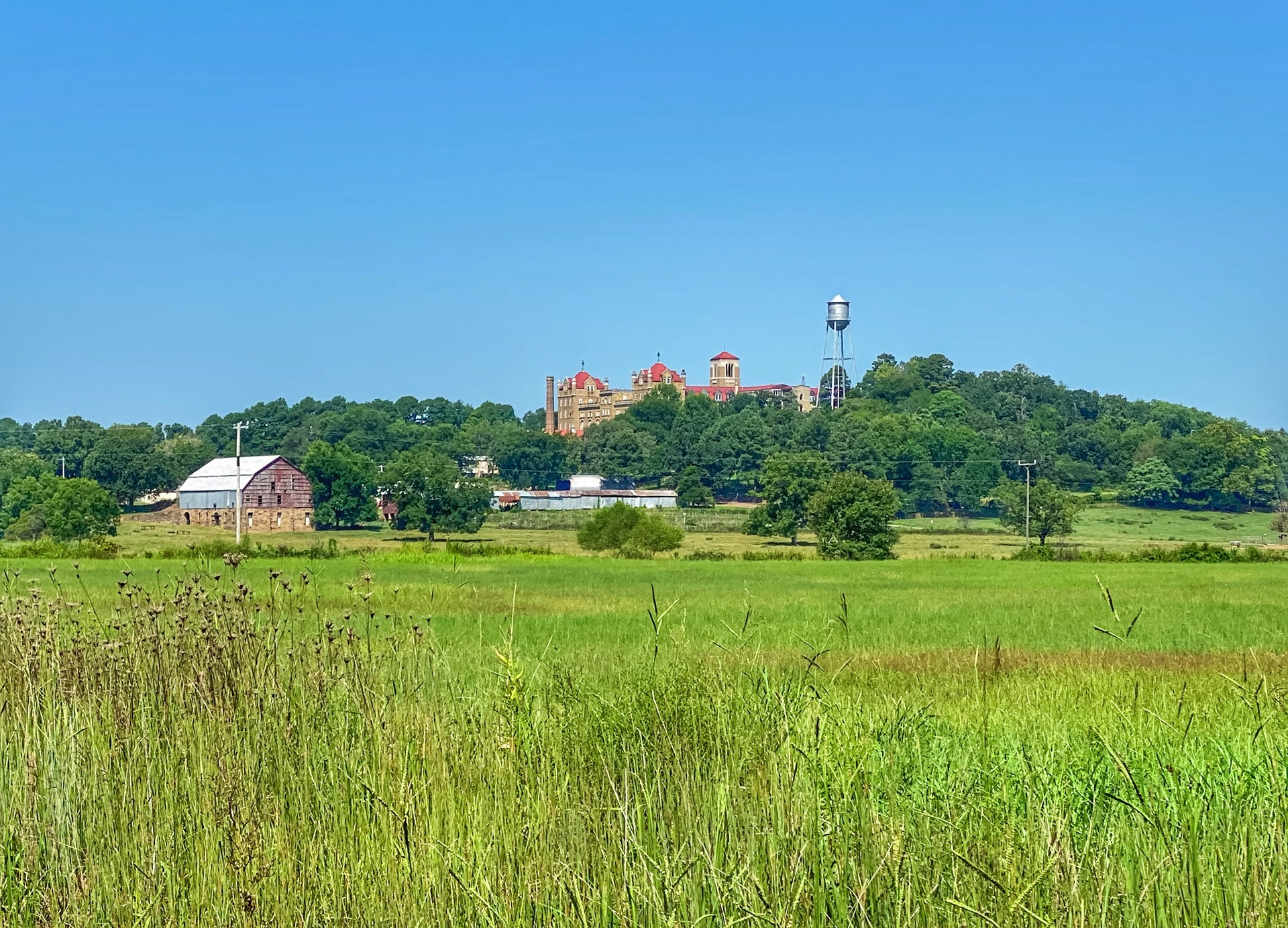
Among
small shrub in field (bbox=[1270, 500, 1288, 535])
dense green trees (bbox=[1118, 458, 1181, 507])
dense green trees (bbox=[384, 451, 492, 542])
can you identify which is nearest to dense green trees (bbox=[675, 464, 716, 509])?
dense green trees (bbox=[384, 451, 492, 542])

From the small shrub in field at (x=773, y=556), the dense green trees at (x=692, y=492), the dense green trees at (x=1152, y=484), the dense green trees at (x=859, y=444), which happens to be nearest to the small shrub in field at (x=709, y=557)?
the small shrub in field at (x=773, y=556)

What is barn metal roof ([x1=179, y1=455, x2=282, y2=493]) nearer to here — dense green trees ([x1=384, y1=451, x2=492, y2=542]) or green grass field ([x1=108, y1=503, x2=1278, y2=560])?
green grass field ([x1=108, y1=503, x2=1278, y2=560])

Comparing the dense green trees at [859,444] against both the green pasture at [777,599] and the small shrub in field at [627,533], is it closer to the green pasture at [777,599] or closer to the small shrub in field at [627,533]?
the small shrub in field at [627,533]

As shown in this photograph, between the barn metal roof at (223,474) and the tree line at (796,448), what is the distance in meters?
6.52

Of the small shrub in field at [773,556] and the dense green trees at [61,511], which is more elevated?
the dense green trees at [61,511]

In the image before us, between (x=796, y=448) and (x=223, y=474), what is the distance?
66529 millimetres

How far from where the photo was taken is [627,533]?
226ft

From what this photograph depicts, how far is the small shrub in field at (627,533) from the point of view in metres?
68.4

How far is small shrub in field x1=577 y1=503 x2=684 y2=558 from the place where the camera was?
68438 mm

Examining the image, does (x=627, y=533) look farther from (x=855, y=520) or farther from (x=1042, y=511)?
(x=1042, y=511)

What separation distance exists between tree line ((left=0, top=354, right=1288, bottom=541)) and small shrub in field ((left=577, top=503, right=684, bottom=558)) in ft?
110

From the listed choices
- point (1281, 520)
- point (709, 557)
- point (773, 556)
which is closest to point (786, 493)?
point (709, 557)

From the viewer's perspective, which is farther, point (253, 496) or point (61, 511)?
point (253, 496)

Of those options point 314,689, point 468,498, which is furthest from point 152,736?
point 468,498
